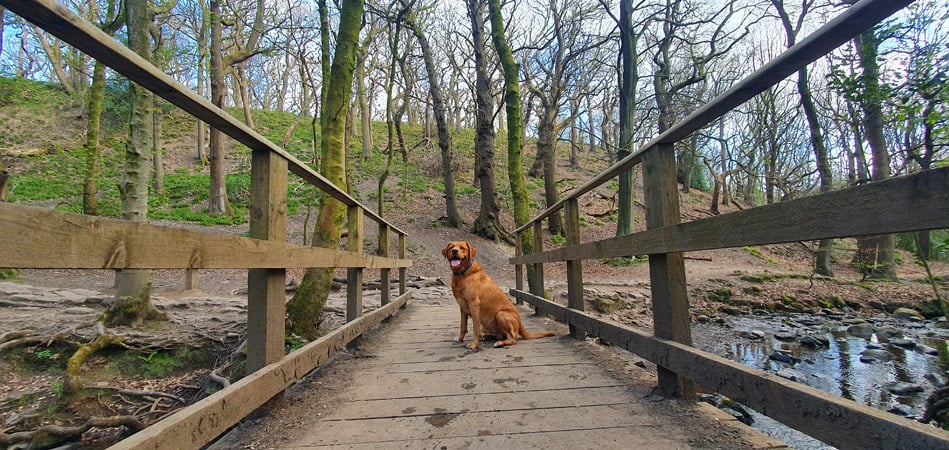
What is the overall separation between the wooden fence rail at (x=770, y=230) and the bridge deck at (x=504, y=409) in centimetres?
20

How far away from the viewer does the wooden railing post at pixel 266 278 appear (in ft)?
6.70

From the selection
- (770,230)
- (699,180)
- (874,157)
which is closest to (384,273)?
(770,230)

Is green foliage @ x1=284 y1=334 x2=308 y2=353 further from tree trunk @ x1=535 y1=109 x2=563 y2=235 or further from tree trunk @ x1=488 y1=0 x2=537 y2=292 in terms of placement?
tree trunk @ x1=535 y1=109 x2=563 y2=235

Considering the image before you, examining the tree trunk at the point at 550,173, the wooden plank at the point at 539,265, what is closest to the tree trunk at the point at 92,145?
the wooden plank at the point at 539,265

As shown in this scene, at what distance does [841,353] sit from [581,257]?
199 inches

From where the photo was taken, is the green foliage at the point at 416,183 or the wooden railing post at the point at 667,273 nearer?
the wooden railing post at the point at 667,273

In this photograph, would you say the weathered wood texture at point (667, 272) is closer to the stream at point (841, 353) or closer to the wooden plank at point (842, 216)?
the wooden plank at point (842, 216)

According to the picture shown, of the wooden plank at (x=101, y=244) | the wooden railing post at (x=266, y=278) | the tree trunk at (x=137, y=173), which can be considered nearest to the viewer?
the wooden plank at (x=101, y=244)

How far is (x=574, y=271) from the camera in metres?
3.87

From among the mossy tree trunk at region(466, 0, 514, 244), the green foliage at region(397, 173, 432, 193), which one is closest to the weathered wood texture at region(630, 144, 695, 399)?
the mossy tree trunk at region(466, 0, 514, 244)

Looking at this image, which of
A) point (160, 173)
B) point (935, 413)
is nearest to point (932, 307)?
point (935, 413)

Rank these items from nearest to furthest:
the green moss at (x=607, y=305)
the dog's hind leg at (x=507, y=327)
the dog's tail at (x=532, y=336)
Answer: the dog's hind leg at (x=507, y=327) → the dog's tail at (x=532, y=336) → the green moss at (x=607, y=305)

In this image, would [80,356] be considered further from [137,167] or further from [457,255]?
[457,255]

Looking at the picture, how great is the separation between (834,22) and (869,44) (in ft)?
20.9
